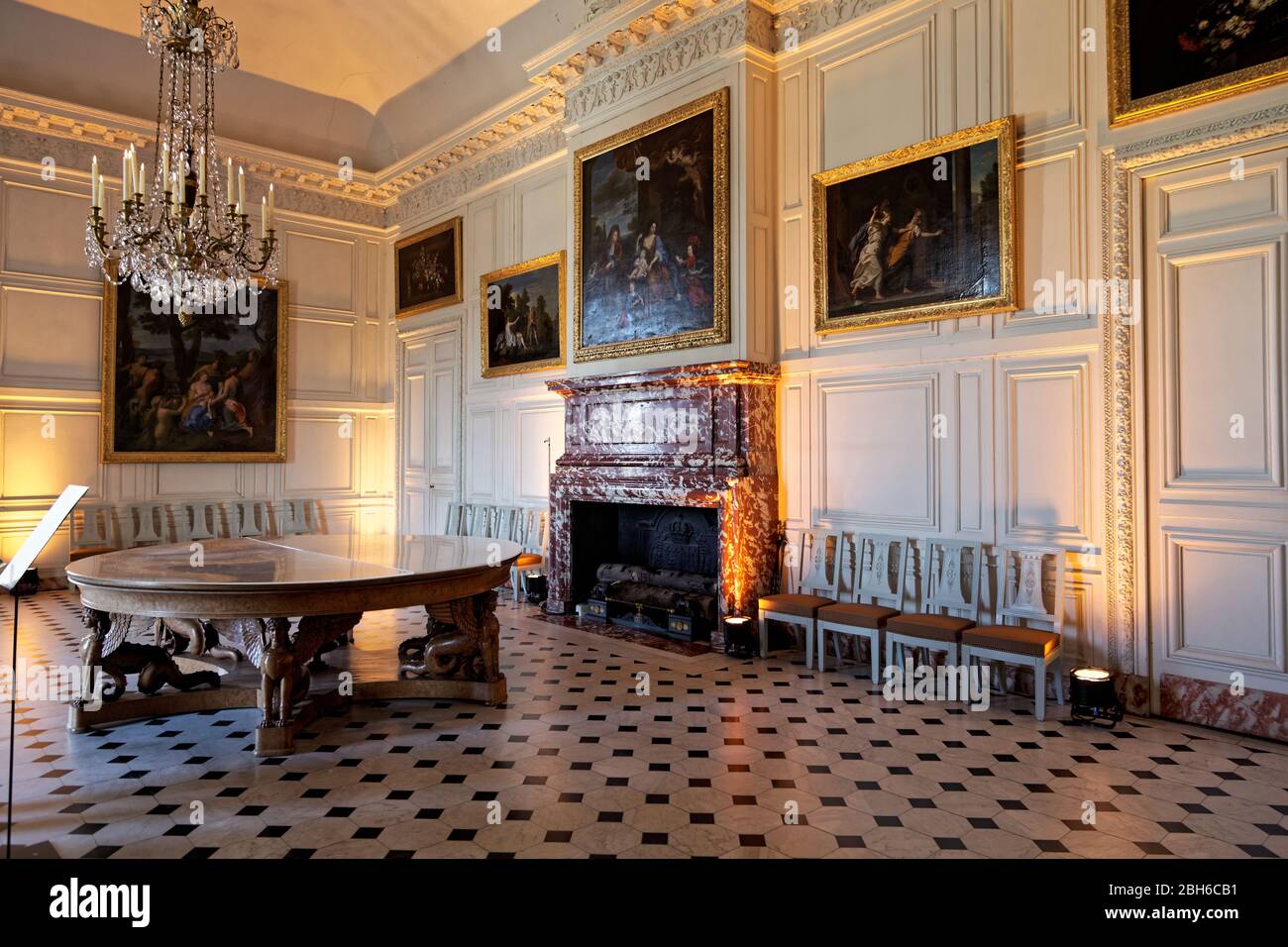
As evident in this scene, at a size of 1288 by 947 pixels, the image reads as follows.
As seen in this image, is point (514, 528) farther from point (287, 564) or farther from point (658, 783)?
point (658, 783)

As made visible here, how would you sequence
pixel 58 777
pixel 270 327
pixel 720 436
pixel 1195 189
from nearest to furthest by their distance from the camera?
pixel 58 777, pixel 1195 189, pixel 720 436, pixel 270 327

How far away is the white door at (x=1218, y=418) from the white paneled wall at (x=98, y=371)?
1131 centimetres

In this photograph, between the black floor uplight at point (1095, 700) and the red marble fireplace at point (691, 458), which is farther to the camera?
the red marble fireplace at point (691, 458)

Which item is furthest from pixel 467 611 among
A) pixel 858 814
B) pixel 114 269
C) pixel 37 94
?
pixel 37 94

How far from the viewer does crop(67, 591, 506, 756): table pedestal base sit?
4711mm

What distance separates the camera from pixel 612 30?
8281mm

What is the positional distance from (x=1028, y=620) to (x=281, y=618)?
5.10 meters

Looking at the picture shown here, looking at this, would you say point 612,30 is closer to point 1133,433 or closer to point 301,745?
point 1133,433

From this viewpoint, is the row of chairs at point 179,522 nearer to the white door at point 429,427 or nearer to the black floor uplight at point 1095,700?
the white door at point 429,427

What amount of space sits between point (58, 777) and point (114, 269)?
8.60 m

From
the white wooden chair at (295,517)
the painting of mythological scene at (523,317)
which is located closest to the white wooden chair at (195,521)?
the white wooden chair at (295,517)

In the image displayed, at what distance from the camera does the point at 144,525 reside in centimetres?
1103

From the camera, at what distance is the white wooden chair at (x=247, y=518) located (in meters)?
11.9

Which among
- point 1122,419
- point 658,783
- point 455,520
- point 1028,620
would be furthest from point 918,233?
point 455,520
